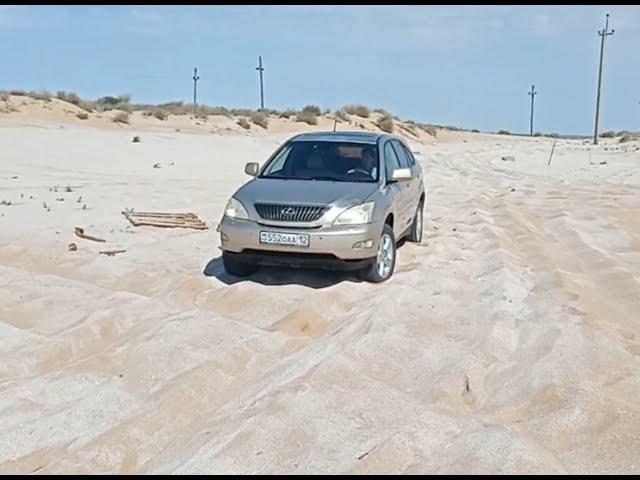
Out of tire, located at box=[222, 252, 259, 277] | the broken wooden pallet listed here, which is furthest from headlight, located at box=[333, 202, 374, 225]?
the broken wooden pallet

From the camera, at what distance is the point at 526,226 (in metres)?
12.1

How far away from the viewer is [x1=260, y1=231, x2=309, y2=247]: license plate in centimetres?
737

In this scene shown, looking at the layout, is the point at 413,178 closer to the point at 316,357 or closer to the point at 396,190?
the point at 396,190

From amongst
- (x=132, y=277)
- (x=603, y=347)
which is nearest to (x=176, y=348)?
(x=132, y=277)

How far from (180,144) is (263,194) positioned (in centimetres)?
1937

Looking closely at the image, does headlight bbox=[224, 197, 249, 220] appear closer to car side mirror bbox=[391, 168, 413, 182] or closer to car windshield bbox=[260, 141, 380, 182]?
car windshield bbox=[260, 141, 380, 182]

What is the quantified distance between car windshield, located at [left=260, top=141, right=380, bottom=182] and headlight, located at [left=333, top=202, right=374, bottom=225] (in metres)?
0.75

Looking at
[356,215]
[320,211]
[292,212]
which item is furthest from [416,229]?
[292,212]

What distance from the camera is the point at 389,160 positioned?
9.05 meters

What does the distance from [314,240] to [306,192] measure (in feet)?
2.25

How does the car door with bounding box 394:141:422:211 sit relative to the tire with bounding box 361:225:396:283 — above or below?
above

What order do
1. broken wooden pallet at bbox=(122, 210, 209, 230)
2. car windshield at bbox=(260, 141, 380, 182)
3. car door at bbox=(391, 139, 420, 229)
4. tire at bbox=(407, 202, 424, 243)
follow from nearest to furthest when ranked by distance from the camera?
car windshield at bbox=(260, 141, 380, 182) → car door at bbox=(391, 139, 420, 229) → tire at bbox=(407, 202, 424, 243) → broken wooden pallet at bbox=(122, 210, 209, 230)

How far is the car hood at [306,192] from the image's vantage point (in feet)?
25.0

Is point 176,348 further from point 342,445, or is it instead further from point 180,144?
point 180,144
